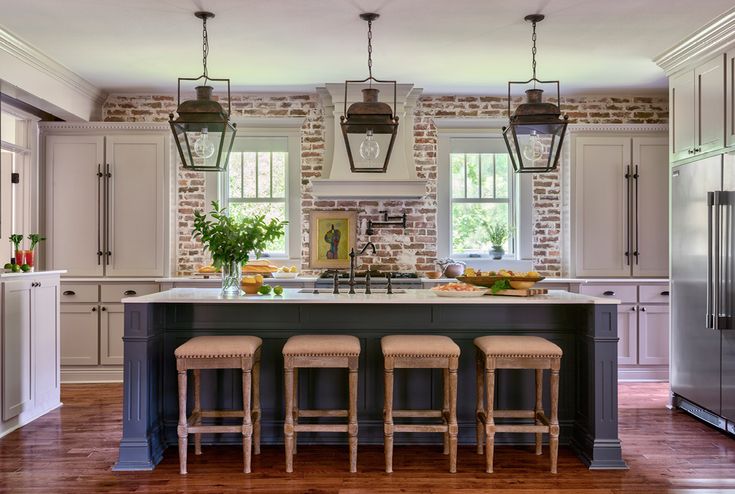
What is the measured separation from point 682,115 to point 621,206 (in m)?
1.49

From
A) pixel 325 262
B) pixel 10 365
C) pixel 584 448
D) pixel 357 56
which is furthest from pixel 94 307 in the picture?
pixel 584 448

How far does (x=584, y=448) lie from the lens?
12.7 feet

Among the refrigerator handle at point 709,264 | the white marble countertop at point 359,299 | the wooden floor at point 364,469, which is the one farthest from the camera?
the refrigerator handle at point 709,264

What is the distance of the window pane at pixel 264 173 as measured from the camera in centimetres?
676

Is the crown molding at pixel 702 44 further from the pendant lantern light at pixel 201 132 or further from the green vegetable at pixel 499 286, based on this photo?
the pendant lantern light at pixel 201 132

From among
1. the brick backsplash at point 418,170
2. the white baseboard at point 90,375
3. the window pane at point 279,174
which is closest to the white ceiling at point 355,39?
the brick backsplash at point 418,170

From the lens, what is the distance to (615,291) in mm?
6246

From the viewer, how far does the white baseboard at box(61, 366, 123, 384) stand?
6.11 metres

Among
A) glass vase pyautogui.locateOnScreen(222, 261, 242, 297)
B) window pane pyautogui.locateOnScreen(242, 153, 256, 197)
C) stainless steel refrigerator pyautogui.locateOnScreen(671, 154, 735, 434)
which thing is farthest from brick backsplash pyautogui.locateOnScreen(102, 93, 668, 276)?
glass vase pyautogui.locateOnScreen(222, 261, 242, 297)

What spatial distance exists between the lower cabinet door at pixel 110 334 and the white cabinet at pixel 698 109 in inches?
213

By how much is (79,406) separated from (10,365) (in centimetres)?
91

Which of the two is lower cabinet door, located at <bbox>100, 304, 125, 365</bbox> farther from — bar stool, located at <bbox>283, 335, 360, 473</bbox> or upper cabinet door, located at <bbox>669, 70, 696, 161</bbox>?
upper cabinet door, located at <bbox>669, 70, 696, 161</bbox>

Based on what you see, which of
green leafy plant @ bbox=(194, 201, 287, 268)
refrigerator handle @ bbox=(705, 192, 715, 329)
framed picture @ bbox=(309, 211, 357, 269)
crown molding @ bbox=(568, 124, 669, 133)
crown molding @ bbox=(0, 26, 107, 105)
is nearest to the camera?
green leafy plant @ bbox=(194, 201, 287, 268)

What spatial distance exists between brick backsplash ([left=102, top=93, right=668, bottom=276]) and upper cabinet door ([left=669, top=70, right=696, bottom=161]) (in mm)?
1476
